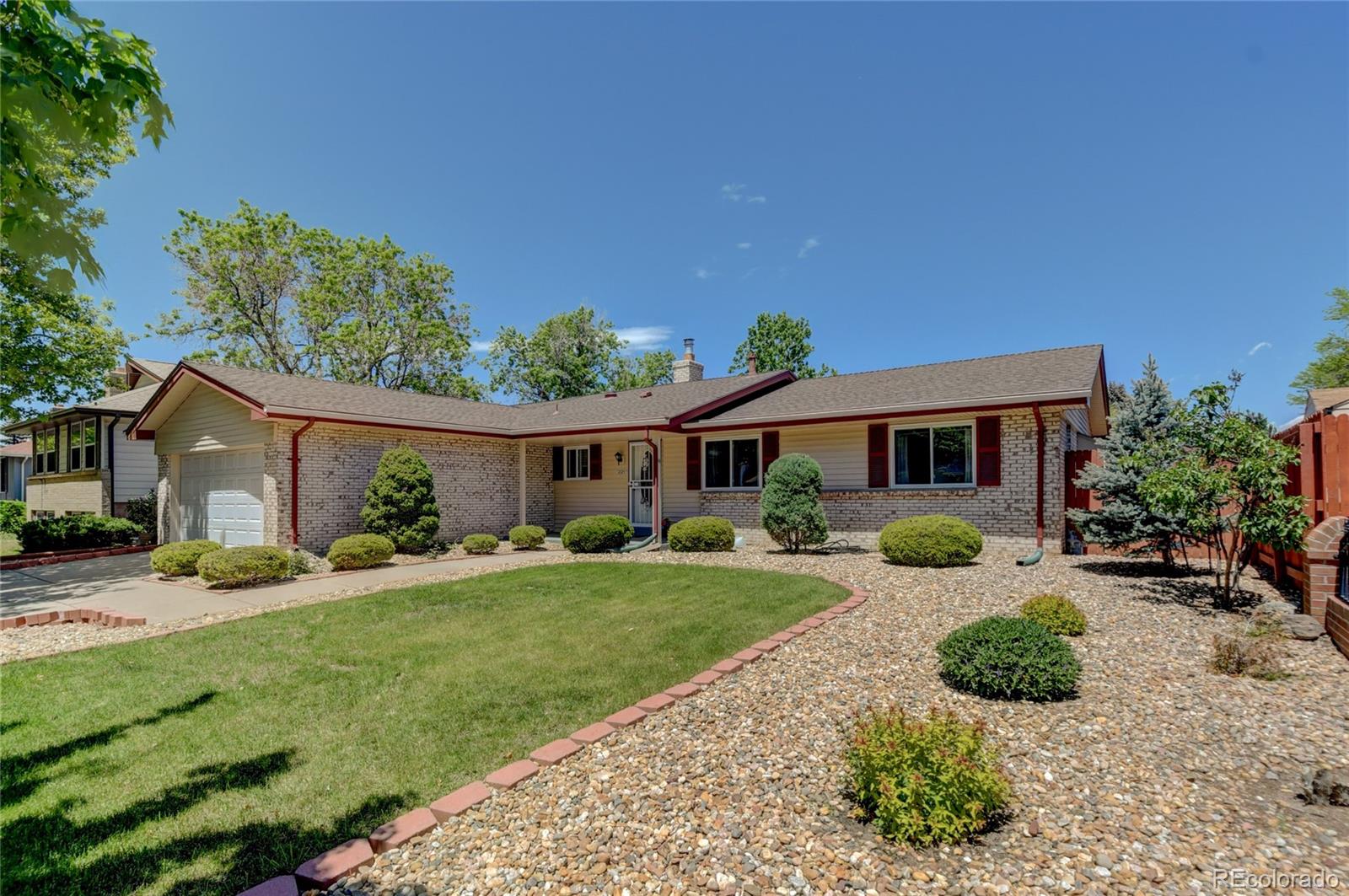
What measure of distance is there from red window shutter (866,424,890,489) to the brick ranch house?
0.03 metres

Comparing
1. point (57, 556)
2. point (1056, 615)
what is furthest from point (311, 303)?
point (1056, 615)

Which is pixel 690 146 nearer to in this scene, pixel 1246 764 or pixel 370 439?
pixel 370 439

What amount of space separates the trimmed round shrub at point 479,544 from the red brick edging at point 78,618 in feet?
20.2

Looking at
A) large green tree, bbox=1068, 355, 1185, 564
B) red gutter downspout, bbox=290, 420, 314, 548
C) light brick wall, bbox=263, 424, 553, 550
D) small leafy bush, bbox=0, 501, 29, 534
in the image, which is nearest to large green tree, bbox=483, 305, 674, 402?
light brick wall, bbox=263, 424, 553, 550

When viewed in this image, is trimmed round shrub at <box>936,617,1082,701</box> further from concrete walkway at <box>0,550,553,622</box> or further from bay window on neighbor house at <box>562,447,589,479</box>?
bay window on neighbor house at <box>562,447,589,479</box>

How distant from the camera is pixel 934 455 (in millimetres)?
13305

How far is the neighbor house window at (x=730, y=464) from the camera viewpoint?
1563 cm

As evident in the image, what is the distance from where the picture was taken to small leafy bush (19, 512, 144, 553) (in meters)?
16.8

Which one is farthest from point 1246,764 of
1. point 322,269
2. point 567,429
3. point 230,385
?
point 322,269

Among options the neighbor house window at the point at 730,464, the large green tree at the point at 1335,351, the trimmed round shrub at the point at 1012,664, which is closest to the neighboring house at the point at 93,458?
the neighbor house window at the point at 730,464

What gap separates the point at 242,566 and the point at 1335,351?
46613 mm

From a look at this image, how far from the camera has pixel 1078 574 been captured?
8.88 meters

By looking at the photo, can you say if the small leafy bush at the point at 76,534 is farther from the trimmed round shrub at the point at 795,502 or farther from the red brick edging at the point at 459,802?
the red brick edging at the point at 459,802

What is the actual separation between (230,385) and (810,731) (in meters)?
14.0
